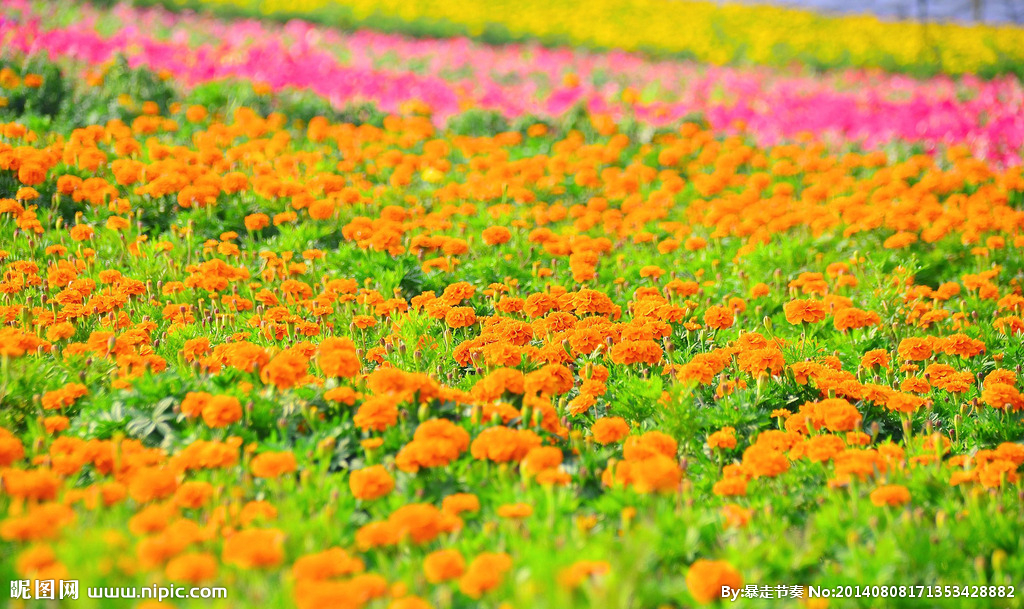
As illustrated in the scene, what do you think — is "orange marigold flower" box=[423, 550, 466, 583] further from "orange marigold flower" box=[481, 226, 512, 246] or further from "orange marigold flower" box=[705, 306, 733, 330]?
"orange marigold flower" box=[481, 226, 512, 246]

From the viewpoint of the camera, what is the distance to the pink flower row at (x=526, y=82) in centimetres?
866

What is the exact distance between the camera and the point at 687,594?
7.49 feet

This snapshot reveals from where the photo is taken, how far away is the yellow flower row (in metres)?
15.0

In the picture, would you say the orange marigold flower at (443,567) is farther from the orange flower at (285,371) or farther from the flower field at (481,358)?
the orange flower at (285,371)

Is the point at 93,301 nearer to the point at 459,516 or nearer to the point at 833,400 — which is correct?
the point at 459,516

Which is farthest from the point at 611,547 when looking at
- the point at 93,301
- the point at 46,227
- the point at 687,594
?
the point at 46,227

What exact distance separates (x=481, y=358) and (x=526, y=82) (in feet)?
28.9

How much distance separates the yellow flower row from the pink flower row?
1465mm

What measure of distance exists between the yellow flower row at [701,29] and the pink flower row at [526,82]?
1465 mm

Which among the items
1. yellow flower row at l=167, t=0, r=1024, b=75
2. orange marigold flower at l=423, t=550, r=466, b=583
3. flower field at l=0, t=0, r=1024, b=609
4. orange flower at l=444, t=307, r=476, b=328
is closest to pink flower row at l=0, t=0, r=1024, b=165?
flower field at l=0, t=0, r=1024, b=609

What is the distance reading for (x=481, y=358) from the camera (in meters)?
3.69

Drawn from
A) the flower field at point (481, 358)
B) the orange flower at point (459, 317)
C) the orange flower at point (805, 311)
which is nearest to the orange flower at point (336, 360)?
the flower field at point (481, 358)

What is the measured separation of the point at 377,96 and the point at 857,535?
776 cm

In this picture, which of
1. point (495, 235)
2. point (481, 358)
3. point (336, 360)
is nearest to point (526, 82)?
point (495, 235)
